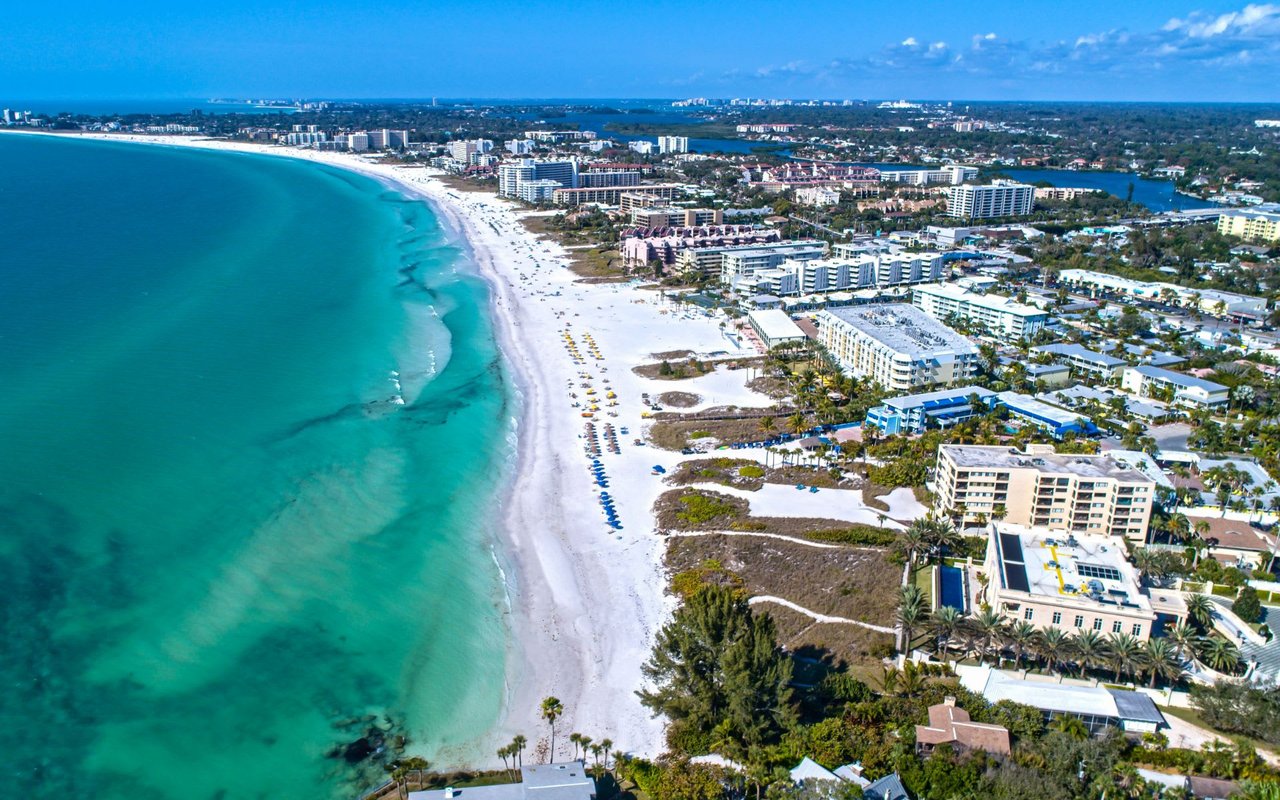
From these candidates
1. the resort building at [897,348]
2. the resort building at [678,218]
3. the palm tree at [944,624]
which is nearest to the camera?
the palm tree at [944,624]

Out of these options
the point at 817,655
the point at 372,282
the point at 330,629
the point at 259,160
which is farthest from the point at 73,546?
the point at 259,160

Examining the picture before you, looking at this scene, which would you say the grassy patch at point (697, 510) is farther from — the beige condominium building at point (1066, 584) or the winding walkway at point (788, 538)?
the beige condominium building at point (1066, 584)

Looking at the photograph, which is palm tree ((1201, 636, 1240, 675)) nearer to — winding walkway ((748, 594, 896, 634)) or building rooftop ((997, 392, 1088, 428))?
winding walkway ((748, 594, 896, 634))

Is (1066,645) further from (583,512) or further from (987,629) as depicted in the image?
(583,512)

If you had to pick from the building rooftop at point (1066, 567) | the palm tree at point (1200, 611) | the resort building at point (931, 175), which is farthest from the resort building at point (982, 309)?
the resort building at point (931, 175)

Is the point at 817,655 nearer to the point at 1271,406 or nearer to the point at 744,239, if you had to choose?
the point at 1271,406
